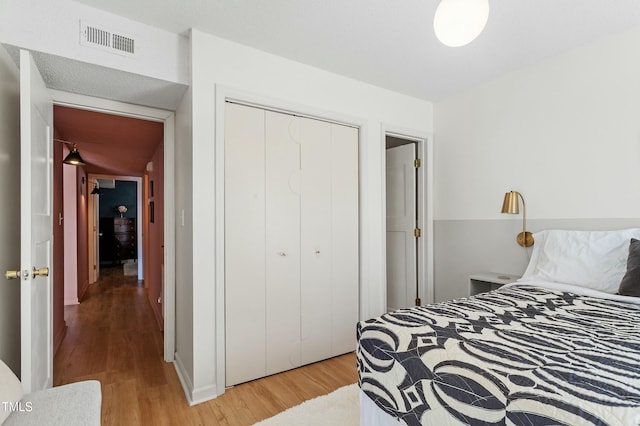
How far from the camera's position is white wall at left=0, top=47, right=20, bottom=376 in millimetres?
1718

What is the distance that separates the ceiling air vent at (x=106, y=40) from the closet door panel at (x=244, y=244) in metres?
0.70

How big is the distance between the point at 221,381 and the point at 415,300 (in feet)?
7.32

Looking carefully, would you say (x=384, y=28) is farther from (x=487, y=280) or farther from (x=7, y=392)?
(x=7, y=392)

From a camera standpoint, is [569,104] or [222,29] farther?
[569,104]

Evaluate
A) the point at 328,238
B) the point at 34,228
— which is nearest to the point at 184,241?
the point at 34,228

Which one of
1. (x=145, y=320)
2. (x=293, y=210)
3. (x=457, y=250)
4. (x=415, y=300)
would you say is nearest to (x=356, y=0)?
(x=293, y=210)

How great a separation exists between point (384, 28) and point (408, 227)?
2.18 m

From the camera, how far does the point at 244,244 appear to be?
2424 millimetres

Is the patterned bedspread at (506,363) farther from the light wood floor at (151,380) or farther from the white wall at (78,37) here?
the white wall at (78,37)

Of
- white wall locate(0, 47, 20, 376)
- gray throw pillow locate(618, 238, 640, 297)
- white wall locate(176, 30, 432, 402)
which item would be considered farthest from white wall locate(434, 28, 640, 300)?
white wall locate(0, 47, 20, 376)

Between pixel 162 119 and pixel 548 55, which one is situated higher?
pixel 548 55

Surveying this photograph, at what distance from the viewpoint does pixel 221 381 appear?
2256 mm

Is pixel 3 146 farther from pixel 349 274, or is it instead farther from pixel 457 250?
pixel 457 250

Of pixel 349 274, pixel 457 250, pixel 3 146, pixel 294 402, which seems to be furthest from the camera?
pixel 457 250
